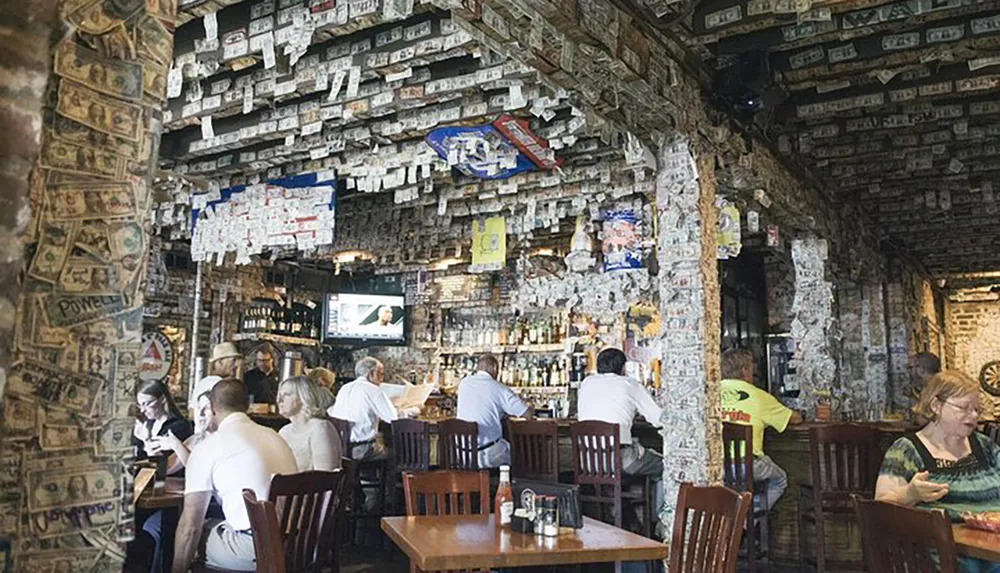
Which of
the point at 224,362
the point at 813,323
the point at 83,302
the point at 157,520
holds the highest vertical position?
the point at 813,323

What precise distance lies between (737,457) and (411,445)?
8.30 ft

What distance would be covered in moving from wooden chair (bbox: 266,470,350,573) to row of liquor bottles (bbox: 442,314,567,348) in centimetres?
826

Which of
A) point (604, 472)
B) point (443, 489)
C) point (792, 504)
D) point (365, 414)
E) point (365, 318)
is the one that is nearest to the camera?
point (443, 489)

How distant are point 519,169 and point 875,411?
715cm

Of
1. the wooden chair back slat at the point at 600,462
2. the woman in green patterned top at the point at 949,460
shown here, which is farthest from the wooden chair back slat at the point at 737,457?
the woman in green patterned top at the point at 949,460

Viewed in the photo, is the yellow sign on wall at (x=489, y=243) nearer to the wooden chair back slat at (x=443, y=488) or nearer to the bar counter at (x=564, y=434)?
the bar counter at (x=564, y=434)

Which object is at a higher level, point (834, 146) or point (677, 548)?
point (834, 146)

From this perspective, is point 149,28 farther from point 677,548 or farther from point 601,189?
point 601,189

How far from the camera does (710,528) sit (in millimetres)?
2844

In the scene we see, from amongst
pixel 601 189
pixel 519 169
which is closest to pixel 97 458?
pixel 519 169

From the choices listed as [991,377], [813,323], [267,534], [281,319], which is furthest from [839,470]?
[991,377]

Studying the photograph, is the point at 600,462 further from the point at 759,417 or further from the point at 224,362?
the point at 224,362

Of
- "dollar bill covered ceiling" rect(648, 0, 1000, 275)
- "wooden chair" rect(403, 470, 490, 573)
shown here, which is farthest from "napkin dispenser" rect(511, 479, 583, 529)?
"dollar bill covered ceiling" rect(648, 0, 1000, 275)

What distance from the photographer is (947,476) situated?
10.5 feet
